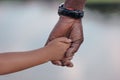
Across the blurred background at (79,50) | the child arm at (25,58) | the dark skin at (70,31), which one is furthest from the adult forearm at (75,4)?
the blurred background at (79,50)

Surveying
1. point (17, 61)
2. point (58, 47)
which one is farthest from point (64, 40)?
point (17, 61)

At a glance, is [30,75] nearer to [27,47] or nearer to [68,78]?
[68,78]

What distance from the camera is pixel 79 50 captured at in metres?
3.93

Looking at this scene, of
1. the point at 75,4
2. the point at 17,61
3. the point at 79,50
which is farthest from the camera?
the point at 79,50

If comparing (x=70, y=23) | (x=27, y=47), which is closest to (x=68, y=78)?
(x=27, y=47)

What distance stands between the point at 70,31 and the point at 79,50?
242cm

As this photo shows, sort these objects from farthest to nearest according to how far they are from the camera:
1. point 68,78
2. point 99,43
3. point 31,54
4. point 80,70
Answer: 1. point 99,43
2. point 80,70
3. point 68,78
4. point 31,54

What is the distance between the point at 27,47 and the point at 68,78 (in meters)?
0.86

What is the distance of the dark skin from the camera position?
1465 millimetres

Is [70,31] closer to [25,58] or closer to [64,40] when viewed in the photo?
[64,40]

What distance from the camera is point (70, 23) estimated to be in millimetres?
1506

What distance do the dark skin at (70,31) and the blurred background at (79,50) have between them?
1.53m

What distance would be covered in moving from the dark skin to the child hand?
20mm

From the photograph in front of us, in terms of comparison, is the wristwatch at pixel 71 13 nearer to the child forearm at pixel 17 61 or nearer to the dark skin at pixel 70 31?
the dark skin at pixel 70 31
